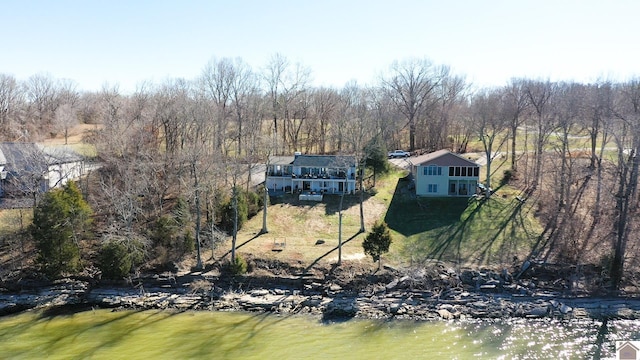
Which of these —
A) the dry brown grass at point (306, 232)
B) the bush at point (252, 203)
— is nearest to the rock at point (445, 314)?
the dry brown grass at point (306, 232)

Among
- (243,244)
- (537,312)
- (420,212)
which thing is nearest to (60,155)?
(243,244)

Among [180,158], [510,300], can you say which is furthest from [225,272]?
[510,300]

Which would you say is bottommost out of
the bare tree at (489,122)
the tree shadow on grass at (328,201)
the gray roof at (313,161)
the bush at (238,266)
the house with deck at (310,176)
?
the bush at (238,266)

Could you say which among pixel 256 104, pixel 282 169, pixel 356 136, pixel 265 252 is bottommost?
pixel 265 252

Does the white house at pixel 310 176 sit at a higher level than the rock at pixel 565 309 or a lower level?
higher

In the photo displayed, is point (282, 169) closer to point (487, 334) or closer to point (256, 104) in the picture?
point (256, 104)

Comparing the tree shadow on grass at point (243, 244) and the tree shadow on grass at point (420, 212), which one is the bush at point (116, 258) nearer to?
the tree shadow on grass at point (243, 244)

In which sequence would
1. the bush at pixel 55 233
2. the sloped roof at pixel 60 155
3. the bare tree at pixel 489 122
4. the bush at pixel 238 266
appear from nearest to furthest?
1. the bush at pixel 55 233
2. the bush at pixel 238 266
3. the sloped roof at pixel 60 155
4. the bare tree at pixel 489 122

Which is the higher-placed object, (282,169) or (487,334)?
(282,169)
